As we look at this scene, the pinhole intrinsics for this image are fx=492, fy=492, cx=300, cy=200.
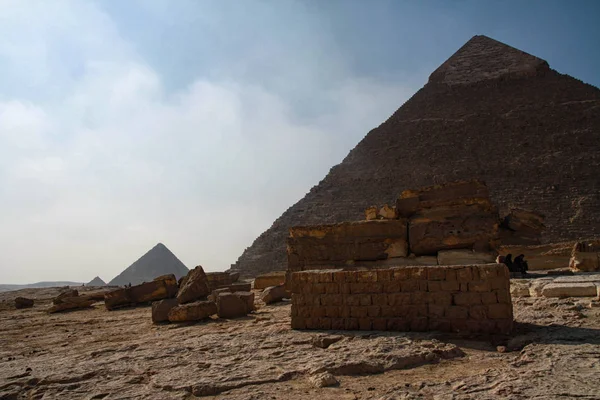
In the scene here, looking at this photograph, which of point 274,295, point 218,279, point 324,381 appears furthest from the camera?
point 218,279

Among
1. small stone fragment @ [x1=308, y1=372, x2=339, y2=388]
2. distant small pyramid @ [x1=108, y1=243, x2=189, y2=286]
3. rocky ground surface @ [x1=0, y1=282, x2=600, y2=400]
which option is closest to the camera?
rocky ground surface @ [x1=0, y1=282, x2=600, y2=400]

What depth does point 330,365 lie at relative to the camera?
2637mm

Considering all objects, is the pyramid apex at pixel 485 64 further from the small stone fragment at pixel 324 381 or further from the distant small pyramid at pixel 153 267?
the small stone fragment at pixel 324 381

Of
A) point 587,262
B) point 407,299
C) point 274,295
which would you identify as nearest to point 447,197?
point 407,299

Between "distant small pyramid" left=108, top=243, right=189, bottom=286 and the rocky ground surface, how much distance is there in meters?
58.3

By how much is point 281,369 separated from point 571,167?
5013cm

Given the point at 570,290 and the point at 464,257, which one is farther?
the point at 464,257

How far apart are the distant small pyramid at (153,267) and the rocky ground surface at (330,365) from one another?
58.3 metres

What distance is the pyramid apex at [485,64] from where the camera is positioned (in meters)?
58.0

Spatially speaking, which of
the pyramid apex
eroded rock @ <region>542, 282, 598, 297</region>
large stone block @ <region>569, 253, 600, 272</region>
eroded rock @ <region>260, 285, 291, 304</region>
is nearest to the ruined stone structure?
eroded rock @ <region>542, 282, 598, 297</region>

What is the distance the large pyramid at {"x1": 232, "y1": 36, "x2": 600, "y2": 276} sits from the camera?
44.8 m

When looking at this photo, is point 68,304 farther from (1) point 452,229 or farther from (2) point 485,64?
(2) point 485,64

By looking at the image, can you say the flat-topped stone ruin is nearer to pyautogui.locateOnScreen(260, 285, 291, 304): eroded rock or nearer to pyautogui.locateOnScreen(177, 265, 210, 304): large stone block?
pyautogui.locateOnScreen(260, 285, 291, 304): eroded rock

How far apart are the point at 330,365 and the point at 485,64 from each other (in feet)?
214
